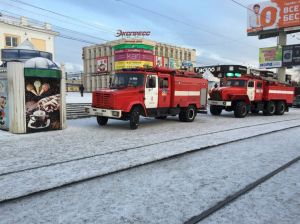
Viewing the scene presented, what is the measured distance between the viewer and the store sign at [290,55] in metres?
44.9

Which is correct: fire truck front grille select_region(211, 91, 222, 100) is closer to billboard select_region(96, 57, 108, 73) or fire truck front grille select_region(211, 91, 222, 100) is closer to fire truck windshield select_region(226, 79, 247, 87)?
fire truck windshield select_region(226, 79, 247, 87)

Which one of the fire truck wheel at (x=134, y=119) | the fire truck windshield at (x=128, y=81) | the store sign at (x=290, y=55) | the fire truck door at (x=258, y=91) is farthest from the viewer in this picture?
the store sign at (x=290, y=55)

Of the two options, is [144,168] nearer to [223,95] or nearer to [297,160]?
[297,160]

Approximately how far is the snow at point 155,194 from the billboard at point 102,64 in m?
71.4

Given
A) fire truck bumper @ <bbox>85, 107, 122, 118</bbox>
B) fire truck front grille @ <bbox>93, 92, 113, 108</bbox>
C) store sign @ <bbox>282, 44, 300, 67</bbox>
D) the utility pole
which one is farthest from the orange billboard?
fire truck bumper @ <bbox>85, 107, 122, 118</bbox>

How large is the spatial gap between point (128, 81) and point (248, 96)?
9.86 metres

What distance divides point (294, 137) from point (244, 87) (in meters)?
8.48

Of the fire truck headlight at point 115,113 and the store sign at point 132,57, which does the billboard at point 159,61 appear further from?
the fire truck headlight at point 115,113

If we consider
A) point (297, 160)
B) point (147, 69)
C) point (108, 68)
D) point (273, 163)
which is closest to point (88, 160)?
point (273, 163)

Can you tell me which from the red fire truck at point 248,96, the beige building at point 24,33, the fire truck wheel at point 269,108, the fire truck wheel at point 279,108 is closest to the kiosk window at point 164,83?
the red fire truck at point 248,96

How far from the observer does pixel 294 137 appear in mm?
11250

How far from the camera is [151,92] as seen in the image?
13.4 metres

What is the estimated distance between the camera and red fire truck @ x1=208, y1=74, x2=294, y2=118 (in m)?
18.8

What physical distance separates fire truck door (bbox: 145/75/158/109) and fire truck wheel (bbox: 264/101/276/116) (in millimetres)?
11134
